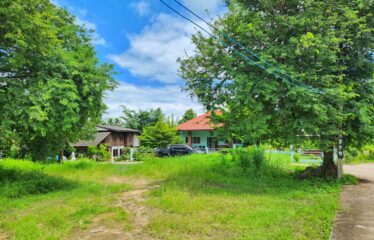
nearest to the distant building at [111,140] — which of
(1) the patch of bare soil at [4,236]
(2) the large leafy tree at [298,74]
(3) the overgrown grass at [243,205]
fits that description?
(3) the overgrown grass at [243,205]

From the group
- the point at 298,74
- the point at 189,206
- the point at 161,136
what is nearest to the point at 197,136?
the point at 161,136

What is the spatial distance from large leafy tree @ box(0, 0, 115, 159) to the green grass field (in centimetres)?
187

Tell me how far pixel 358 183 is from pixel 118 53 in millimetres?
11450

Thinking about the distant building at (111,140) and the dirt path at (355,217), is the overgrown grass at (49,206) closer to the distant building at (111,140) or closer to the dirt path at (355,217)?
the dirt path at (355,217)

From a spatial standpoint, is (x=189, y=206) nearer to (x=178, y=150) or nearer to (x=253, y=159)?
(x=253, y=159)

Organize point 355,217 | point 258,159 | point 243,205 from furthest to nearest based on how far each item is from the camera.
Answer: point 258,159 → point 243,205 → point 355,217

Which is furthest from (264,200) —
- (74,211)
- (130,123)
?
(130,123)

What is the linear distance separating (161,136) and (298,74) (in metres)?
23.8

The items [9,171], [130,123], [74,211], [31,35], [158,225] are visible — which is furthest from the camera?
[130,123]

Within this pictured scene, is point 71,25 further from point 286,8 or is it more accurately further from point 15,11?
point 286,8

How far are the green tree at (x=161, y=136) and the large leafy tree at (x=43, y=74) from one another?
21602mm

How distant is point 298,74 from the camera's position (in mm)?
8953

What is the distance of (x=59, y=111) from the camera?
320 inches

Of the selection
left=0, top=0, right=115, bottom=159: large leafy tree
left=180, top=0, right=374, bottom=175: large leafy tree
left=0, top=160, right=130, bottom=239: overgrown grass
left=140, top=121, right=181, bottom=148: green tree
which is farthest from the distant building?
left=180, top=0, right=374, bottom=175: large leafy tree
